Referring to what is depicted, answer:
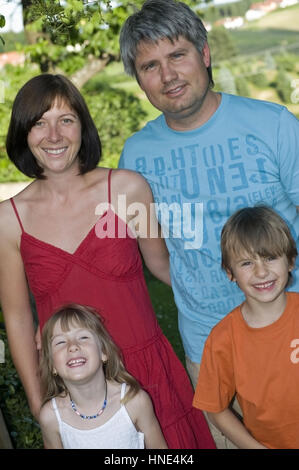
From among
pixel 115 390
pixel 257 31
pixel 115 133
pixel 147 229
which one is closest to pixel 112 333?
pixel 115 390

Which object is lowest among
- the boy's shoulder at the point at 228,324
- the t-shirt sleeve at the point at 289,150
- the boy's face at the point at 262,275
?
the boy's shoulder at the point at 228,324

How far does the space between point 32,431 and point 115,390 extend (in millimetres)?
939

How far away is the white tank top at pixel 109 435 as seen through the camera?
2299mm

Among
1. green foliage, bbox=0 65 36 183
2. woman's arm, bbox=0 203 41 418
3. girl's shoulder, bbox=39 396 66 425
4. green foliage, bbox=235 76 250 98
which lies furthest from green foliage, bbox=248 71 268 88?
girl's shoulder, bbox=39 396 66 425

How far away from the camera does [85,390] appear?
92.4 inches

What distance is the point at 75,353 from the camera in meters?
2.30

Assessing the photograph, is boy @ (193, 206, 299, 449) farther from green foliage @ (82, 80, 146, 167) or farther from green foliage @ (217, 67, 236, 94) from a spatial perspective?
green foliage @ (217, 67, 236, 94)

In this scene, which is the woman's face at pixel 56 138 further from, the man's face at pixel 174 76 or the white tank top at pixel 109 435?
the white tank top at pixel 109 435

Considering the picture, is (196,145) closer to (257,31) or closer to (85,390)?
(85,390)

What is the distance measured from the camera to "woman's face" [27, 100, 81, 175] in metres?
2.42

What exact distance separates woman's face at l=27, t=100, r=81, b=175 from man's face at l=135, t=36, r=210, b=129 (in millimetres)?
319

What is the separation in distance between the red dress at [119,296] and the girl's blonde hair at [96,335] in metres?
0.09

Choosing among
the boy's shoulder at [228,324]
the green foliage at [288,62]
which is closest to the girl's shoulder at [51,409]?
the boy's shoulder at [228,324]

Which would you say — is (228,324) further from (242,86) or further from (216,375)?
(242,86)
